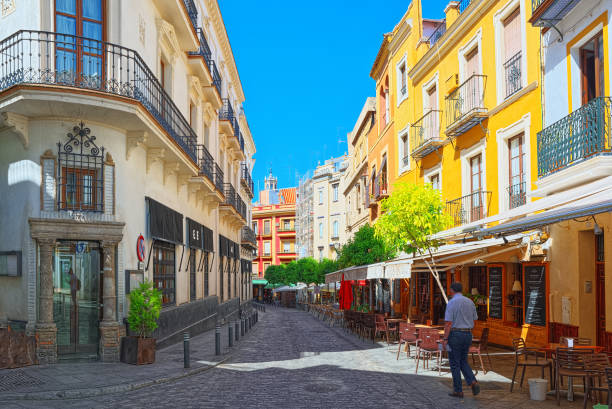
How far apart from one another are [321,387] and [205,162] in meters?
13.8

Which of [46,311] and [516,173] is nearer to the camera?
[46,311]

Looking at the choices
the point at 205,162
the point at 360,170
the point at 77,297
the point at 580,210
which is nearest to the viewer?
the point at 580,210

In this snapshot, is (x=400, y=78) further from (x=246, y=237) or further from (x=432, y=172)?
(x=246, y=237)

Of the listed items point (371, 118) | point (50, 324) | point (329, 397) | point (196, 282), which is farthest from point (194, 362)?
point (371, 118)

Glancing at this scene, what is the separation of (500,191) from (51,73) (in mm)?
12351

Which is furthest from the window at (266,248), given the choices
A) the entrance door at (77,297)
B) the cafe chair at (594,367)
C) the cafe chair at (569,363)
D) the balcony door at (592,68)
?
the cafe chair at (594,367)

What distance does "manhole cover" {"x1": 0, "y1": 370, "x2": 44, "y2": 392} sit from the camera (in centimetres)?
950

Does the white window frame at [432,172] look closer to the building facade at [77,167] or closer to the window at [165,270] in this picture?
the window at [165,270]

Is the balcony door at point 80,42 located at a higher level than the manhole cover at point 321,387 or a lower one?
higher

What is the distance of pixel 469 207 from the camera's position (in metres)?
18.0

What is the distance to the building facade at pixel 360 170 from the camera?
34.3 m

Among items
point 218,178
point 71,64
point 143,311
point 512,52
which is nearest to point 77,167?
point 71,64

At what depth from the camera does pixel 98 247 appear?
12.8m

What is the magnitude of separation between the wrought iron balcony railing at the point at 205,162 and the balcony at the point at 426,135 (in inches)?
333
